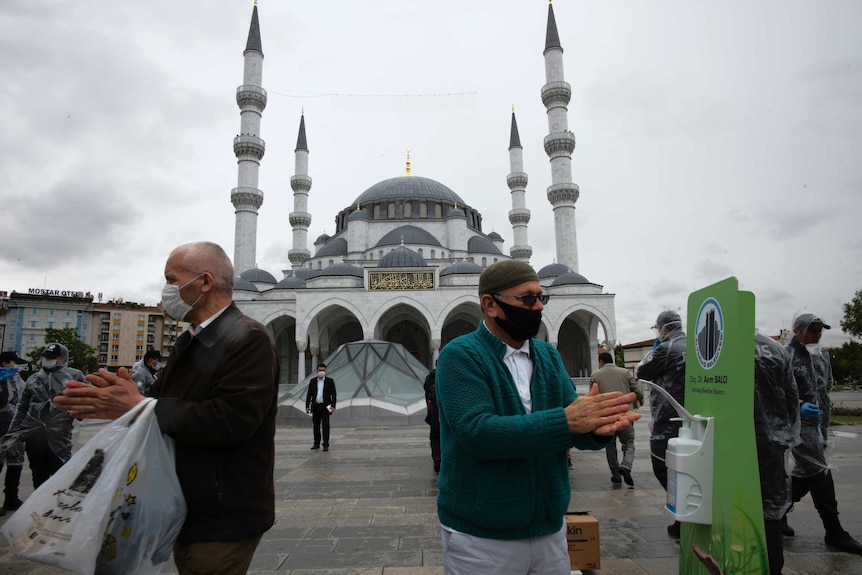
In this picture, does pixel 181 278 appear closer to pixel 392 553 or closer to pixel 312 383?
pixel 392 553

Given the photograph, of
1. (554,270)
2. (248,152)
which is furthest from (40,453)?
(554,270)

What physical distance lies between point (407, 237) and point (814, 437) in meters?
32.1

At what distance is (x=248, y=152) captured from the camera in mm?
28297

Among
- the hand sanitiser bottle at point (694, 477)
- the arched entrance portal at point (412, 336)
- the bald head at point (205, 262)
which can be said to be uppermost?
the arched entrance portal at point (412, 336)

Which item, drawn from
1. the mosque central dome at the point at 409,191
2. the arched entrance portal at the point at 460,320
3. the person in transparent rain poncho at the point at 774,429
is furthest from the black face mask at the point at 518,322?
the mosque central dome at the point at 409,191

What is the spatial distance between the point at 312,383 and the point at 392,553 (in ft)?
17.9

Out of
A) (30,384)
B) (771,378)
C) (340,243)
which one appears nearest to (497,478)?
(771,378)

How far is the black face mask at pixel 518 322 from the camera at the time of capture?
5.72 ft

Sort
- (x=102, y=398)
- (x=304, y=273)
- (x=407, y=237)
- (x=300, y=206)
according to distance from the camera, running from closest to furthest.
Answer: (x=102, y=398), (x=304, y=273), (x=407, y=237), (x=300, y=206)

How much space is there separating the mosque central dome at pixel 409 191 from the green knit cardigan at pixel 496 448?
127 feet

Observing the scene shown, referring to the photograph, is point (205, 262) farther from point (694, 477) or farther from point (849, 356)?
point (849, 356)

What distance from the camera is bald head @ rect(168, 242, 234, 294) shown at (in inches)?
73.3

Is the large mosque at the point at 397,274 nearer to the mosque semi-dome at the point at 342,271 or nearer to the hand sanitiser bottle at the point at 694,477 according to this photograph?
the mosque semi-dome at the point at 342,271

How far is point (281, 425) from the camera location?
13.4m
